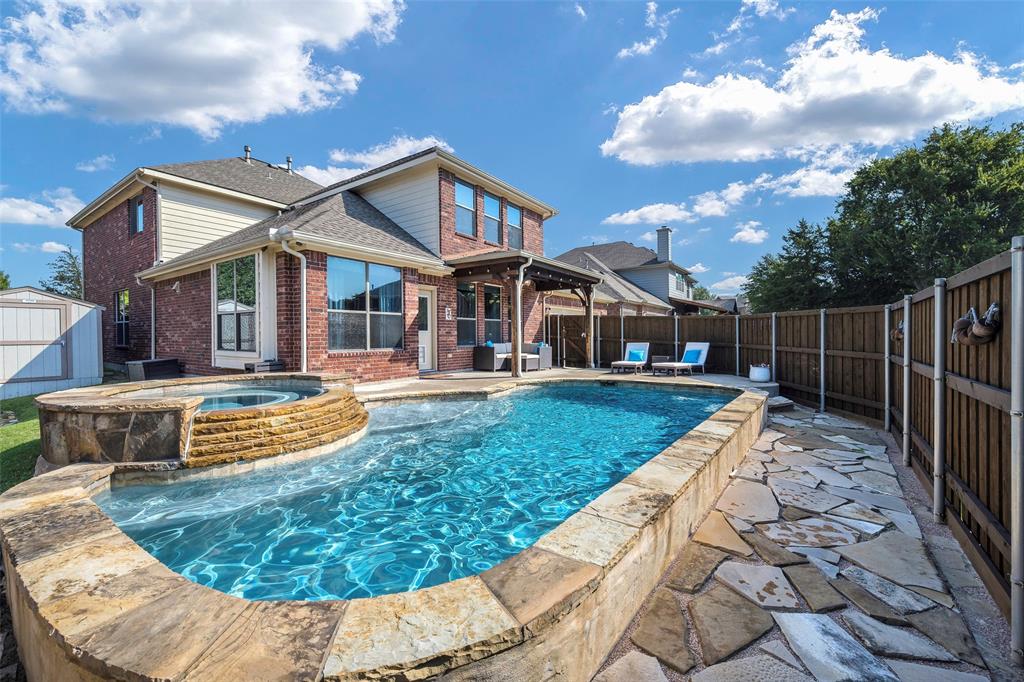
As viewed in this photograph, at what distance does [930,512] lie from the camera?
3.33 m

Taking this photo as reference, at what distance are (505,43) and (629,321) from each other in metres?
8.39

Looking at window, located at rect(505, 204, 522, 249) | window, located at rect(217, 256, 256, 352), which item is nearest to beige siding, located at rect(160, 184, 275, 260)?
window, located at rect(217, 256, 256, 352)

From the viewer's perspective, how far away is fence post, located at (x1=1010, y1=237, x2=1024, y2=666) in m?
1.76

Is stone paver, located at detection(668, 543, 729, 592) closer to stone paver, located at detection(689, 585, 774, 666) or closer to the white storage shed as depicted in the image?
stone paver, located at detection(689, 585, 774, 666)

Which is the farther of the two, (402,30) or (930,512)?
(402,30)

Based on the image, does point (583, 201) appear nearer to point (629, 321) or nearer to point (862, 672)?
point (629, 321)

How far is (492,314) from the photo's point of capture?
13.2 m

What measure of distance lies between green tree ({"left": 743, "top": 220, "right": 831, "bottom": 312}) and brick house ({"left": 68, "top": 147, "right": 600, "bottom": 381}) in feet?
46.5

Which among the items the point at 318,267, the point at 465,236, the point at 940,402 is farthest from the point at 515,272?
the point at 940,402

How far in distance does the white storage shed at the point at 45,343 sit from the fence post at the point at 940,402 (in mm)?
15632

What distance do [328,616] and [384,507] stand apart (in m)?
2.37

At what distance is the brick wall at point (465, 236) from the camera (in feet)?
36.9

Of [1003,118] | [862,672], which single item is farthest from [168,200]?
[1003,118]

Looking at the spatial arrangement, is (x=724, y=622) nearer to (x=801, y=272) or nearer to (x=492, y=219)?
(x=492, y=219)
